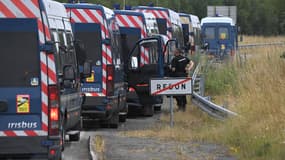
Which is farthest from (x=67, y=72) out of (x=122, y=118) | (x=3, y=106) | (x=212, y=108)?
(x=122, y=118)

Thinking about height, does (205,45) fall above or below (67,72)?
below

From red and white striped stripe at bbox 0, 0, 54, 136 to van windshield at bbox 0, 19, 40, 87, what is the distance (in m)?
Answer: 0.09

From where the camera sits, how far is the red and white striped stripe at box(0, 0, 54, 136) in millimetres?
11320

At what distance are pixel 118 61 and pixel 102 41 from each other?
1.60 metres

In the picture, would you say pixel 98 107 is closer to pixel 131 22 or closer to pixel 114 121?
pixel 114 121

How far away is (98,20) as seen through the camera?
61.7ft

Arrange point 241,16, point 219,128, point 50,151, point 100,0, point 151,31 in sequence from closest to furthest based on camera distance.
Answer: point 50,151 < point 219,128 < point 151,31 < point 100,0 < point 241,16

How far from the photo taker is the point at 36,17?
37.3 ft

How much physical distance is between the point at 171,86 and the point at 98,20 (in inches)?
85.4

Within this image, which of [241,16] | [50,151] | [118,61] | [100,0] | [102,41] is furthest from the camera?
[241,16]

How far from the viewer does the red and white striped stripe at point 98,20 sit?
61.7ft

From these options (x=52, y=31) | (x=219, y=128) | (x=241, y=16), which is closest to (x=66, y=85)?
(x=52, y=31)

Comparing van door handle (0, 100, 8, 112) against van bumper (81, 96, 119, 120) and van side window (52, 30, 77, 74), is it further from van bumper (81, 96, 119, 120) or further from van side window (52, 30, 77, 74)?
van bumper (81, 96, 119, 120)

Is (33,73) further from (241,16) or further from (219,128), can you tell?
(241,16)
